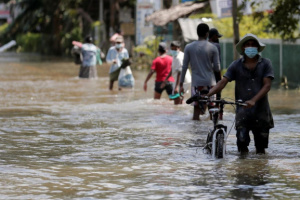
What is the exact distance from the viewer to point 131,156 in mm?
10570

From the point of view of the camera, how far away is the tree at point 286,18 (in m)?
23.1

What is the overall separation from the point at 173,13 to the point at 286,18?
39.0 feet

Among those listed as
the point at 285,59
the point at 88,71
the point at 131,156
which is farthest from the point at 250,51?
the point at 88,71

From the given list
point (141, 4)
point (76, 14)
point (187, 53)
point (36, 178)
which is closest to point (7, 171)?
point (36, 178)

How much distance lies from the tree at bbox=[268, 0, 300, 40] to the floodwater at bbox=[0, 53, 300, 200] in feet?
16.1

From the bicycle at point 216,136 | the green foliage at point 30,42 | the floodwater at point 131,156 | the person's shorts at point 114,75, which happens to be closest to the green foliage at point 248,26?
the person's shorts at point 114,75

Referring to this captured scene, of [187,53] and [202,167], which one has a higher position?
[187,53]

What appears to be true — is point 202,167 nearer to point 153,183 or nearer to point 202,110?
point 153,183

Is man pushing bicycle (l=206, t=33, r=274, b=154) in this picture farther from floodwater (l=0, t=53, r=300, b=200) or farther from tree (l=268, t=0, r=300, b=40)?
tree (l=268, t=0, r=300, b=40)

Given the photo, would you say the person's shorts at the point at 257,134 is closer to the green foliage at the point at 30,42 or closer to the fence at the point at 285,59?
the fence at the point at 285,59

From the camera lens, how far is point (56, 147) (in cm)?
1148

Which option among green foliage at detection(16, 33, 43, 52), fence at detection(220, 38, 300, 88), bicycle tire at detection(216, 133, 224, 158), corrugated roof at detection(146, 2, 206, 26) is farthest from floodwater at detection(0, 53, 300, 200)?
green foliage at detection(16, 33, 43, 52)

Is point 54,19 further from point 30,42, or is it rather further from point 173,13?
point 173,13

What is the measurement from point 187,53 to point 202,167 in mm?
4541
